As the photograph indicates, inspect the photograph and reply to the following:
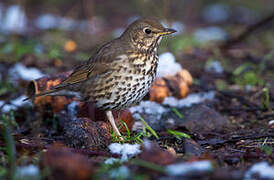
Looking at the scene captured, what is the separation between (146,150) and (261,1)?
1048 cm

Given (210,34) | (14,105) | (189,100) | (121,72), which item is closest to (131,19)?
(210,34)

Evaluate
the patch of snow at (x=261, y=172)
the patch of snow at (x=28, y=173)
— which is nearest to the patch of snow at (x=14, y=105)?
the patch of snow at (x=28, y=173)

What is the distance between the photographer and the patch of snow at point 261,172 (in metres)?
2.34

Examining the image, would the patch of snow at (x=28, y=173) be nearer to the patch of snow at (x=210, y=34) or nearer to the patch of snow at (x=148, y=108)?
the patch of snow at (x=148, y=108)

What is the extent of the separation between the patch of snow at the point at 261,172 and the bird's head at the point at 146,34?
83.3 inches

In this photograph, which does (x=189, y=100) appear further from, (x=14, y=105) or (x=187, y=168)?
(x=187, y=168)

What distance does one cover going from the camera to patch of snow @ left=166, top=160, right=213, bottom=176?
7.49 feet

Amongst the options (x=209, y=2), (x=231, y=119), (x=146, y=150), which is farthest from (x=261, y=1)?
(x=146, y=150)

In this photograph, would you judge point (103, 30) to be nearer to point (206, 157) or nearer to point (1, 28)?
point (1, 28)

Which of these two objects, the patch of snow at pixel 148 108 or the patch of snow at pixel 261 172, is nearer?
the patch of snow at pixel 261 172

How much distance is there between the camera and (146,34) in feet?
14.3

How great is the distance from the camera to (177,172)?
2.28 meters

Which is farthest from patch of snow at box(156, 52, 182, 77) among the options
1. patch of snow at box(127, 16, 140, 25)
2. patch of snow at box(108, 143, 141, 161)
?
patch of snow at box(127, 16, 140, 25)

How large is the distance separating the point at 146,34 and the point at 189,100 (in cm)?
106
